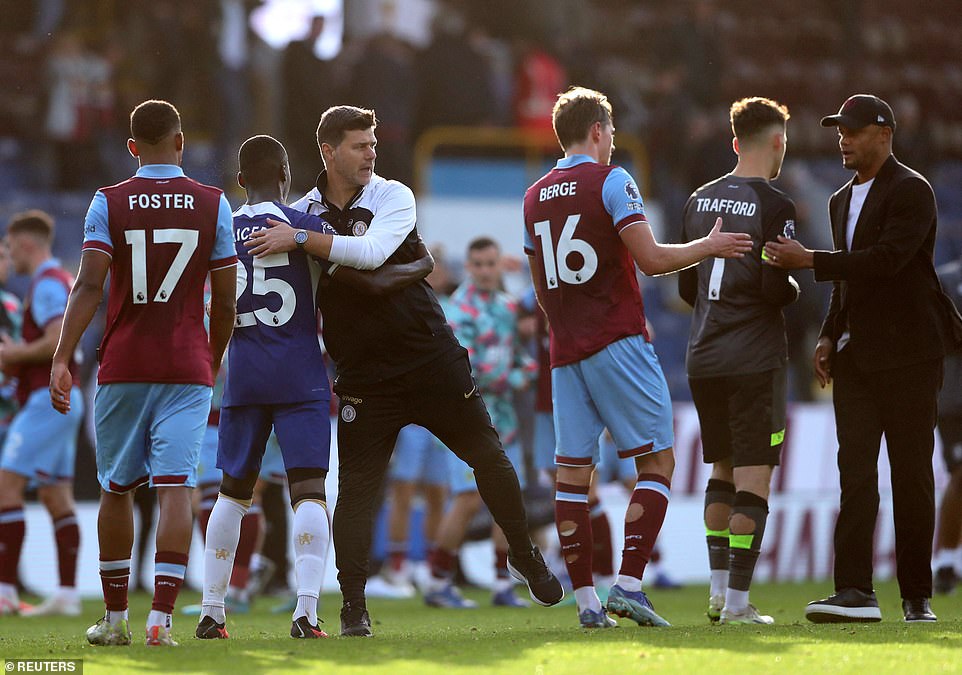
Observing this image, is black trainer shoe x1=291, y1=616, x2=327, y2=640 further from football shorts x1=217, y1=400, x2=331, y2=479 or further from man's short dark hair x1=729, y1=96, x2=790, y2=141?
man's short dark hair x1=729, y1=96, x2=790, y2=141

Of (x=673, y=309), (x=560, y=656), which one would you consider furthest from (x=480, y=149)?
(x=560, y=656)

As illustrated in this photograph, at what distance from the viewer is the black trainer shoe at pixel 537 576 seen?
20.7 feet

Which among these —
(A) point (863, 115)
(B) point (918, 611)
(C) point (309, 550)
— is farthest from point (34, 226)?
(B) point (918, 611)

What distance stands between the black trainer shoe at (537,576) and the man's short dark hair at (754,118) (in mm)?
2192

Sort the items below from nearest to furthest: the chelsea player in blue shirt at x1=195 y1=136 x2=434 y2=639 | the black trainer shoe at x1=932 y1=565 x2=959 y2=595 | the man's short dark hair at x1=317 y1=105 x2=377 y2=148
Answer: the chelsea player in blue shirt at x1=195 y1=136 x2=434 y2=639 < the man's short dark hair at x1=317 y1=105 x2=377 y2=148 < the black trainer shoe at x1=932 y1=565 x2=959 y2=595

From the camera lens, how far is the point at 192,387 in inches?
234

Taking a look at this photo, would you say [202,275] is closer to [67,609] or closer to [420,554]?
[67,609]

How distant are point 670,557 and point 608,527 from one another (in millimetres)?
3142

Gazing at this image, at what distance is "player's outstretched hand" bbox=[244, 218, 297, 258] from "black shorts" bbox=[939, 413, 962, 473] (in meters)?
6.45

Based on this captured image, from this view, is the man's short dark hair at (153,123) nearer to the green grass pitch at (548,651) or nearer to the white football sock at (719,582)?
the green grass pitch at (548,651)

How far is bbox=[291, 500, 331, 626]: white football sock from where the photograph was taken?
238 inches

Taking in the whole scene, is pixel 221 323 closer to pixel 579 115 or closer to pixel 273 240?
pixel 273 240

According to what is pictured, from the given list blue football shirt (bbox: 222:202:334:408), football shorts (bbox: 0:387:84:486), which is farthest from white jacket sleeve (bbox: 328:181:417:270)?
football shorts (bbox: 0:387:84:486)

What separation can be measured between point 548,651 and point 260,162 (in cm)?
241
